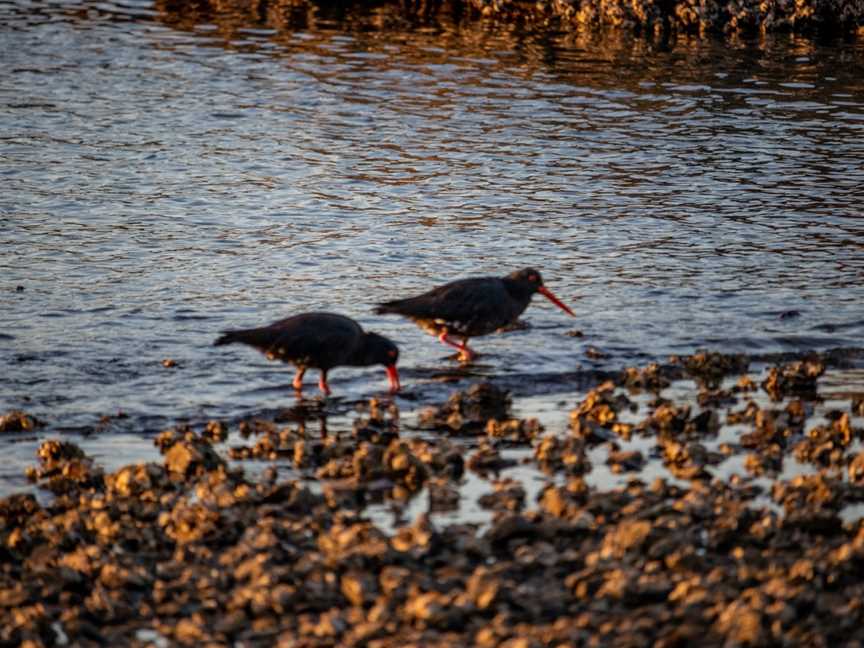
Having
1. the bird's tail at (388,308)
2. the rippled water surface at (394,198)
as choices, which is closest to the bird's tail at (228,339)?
the rippled water surface at (394,198)

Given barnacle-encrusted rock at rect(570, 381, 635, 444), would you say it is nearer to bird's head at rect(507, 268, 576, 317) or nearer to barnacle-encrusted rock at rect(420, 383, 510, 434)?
barnacle-encrusted rock at rect(420, 383, 510, 434)

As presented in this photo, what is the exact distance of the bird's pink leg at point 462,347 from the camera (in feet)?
52.6

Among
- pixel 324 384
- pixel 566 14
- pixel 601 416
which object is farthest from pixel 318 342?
pixel 566 14

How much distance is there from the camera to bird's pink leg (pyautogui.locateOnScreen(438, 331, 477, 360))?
16.0 metres

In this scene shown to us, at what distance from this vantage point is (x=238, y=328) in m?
16.9

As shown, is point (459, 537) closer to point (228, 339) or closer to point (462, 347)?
point (228, 339)

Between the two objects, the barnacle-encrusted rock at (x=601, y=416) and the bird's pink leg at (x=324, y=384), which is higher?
the barnacle-encrusted rock at (x=601, y=416)

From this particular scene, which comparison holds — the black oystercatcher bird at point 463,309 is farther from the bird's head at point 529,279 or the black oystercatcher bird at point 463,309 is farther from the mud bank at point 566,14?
the mud bank at point 566,14

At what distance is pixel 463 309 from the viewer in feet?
51.4

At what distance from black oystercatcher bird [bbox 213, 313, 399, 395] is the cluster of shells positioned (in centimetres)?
125

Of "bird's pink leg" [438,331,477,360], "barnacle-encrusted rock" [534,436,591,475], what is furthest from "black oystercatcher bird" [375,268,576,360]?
"barnacle-encrusted rock" [534,436,591,475]

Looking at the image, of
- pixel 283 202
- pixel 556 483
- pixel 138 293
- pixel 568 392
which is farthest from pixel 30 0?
pixel 556 483

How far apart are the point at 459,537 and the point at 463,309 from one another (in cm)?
581

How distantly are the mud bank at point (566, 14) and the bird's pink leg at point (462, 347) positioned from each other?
898 inches
